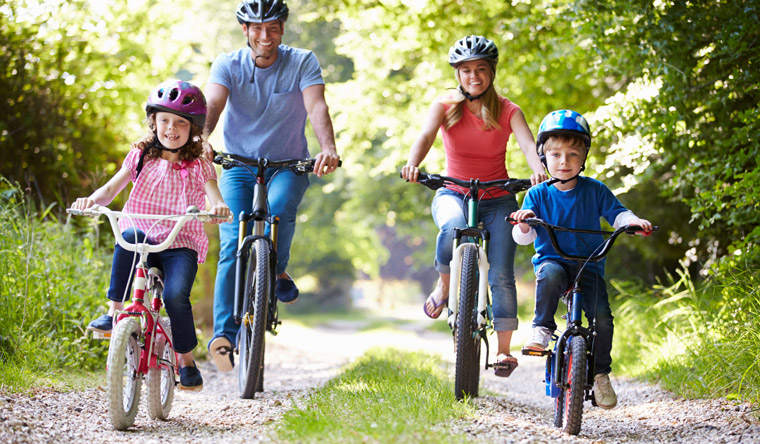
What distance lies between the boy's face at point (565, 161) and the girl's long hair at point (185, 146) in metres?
2.02

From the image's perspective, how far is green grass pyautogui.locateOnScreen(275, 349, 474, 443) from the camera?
3.31m

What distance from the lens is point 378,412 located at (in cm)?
388

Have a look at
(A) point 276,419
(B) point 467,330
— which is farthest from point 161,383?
(B) point 467,330

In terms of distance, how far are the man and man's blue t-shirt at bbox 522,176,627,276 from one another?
1.47 meters

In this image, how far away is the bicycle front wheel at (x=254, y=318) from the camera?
467 cm

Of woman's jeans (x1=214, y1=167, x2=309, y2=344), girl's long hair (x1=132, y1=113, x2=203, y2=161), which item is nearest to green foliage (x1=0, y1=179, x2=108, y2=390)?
woman's jeans (x1=214, y1=167, x2=309, y2=344)

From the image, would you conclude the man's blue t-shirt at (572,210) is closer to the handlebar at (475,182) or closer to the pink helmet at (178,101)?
the handlebar at (475,182)

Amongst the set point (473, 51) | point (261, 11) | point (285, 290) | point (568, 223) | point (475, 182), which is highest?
point (261, 11)

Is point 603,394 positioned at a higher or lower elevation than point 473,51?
lower

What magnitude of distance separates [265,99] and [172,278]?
62.5 inches

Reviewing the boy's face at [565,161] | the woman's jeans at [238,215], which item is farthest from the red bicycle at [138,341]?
the boy's face at [565,161]

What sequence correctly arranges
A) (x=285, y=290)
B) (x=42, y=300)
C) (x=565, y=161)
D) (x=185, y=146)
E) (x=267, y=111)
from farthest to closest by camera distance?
1. (x=42, y=300)
2. (x=285, y=290)
3. (x=267, y=111)
4. (x=185, y=146)
5. (x=565, y=161)

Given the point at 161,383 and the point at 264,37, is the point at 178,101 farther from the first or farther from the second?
the point at 161,383

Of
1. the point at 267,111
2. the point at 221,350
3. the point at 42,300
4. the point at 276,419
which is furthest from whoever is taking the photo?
the point at 42,300
